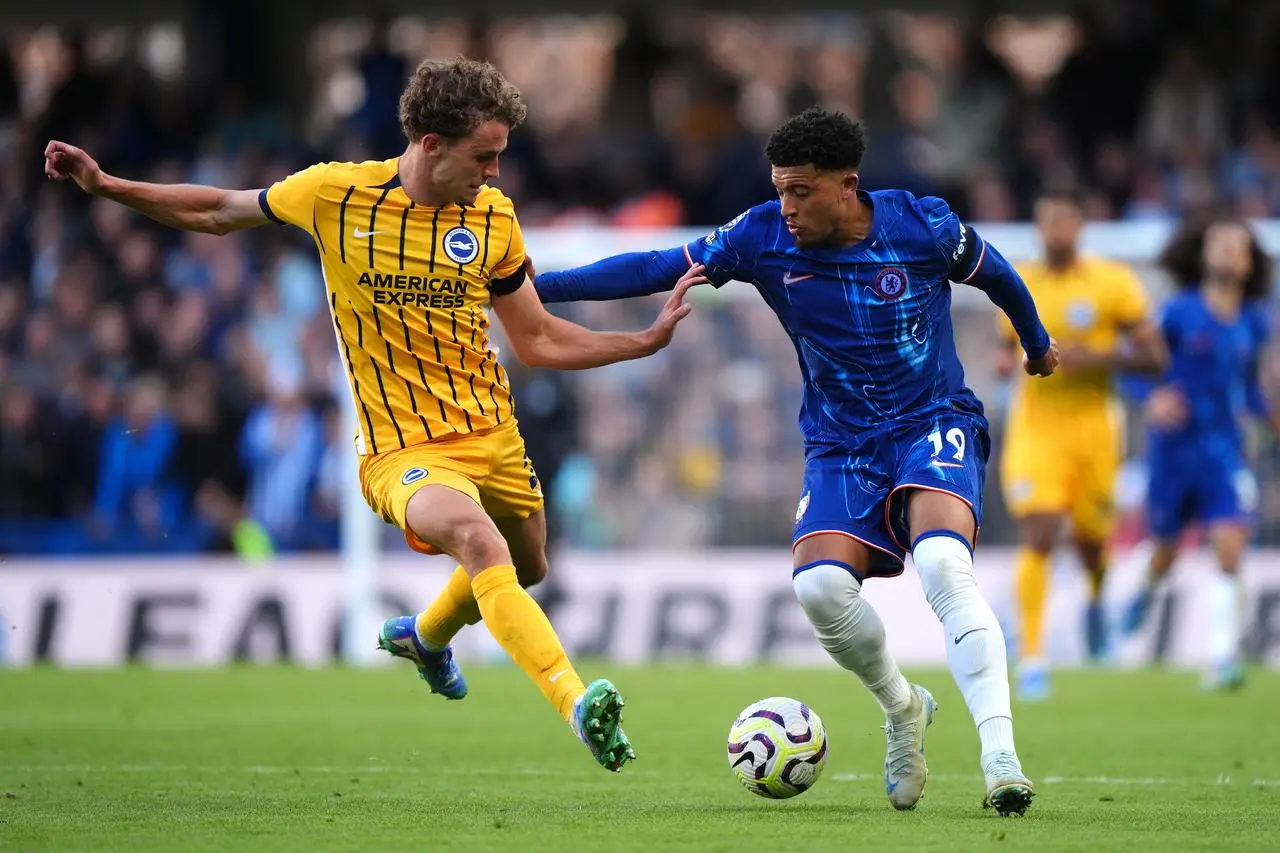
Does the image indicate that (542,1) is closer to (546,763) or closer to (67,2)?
(67,2)

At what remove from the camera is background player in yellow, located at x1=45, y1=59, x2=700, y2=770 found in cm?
726

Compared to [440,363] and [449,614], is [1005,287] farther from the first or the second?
[449,614]

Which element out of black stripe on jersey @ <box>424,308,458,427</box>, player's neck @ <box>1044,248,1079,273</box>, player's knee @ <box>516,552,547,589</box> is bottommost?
player's knee @ <box>516,552,547,589</box>

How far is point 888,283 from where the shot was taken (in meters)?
7.21

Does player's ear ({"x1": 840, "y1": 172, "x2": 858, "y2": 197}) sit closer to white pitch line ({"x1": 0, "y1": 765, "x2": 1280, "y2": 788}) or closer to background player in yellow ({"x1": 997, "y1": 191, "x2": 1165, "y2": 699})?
white pitch line ({"x1": 0, "y1": 765, "x2": 1280, "y2": 788})

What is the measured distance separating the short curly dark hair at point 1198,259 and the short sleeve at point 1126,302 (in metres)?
1.01

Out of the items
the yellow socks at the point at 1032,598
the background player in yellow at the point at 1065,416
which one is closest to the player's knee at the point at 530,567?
the background player in yellow at the point at 1065,416

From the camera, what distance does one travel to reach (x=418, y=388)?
765 centimetres

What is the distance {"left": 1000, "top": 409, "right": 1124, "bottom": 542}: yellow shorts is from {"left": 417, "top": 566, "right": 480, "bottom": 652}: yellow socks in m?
5.31

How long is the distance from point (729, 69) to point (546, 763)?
49.0 ft

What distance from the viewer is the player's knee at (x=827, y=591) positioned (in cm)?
707

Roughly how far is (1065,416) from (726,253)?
19.4 ft

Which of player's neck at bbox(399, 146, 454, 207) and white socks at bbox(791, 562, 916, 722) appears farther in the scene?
player's neck at bbox(399, 146, 454, 207)

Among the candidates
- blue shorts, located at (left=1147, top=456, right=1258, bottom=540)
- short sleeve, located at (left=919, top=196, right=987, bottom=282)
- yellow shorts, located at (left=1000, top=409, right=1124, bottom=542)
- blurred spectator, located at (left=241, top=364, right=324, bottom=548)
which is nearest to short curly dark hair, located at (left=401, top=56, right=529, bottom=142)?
short sleeve, located at (left=919, top=196, right=987, bottom=282)
